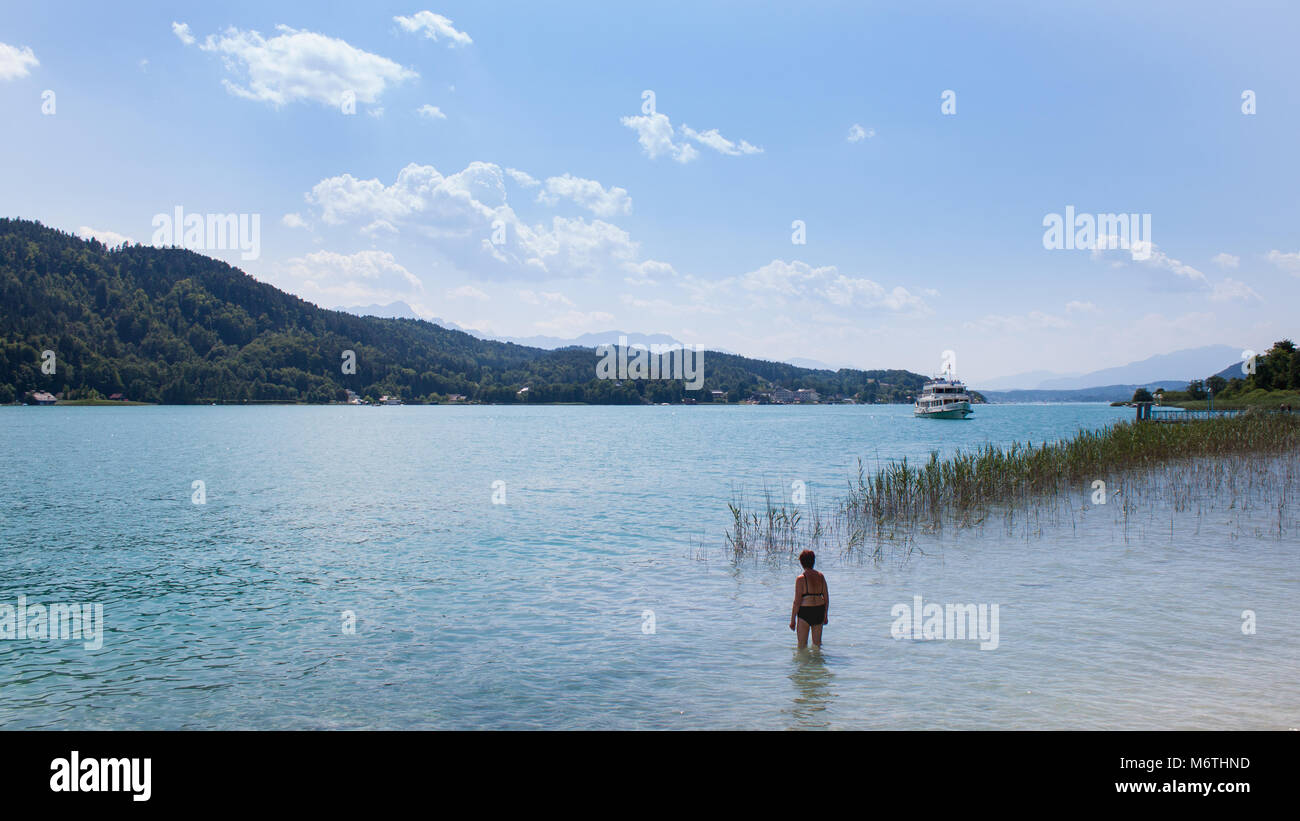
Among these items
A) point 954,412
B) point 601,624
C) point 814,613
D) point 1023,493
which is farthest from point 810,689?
point 954,412

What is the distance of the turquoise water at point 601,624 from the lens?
11.2 m

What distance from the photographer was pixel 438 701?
460 inches

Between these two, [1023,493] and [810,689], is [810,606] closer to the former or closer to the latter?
[810,689]

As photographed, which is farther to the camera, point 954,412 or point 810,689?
point 954,412

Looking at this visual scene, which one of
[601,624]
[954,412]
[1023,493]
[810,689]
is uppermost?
[954,412]

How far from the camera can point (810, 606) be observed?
13.4m

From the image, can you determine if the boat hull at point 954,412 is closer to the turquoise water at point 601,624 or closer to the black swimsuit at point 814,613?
the turquoise water at point 601,624

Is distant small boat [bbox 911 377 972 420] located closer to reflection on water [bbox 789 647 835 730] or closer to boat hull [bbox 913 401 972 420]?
boat hull [bbox 913 401 972 420]

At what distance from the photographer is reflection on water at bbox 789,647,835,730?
10.5 metres

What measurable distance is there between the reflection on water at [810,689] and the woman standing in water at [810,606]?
11.7 inches

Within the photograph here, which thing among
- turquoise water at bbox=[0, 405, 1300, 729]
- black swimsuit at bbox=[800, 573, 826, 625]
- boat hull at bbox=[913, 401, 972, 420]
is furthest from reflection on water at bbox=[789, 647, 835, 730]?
boat hull at bbox=[913, 401, 972, 420]

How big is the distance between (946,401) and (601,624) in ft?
471
